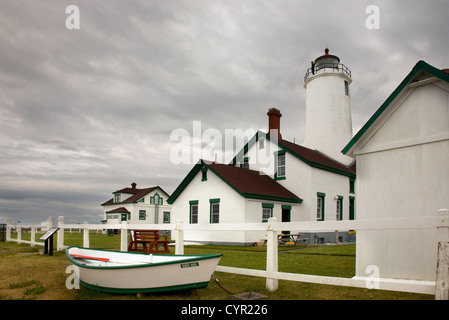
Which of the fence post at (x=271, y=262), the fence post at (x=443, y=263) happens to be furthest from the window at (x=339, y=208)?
the fence post at (x=443, y=263)

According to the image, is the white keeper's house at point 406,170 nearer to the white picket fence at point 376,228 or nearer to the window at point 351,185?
the white picket fence at point 376,228

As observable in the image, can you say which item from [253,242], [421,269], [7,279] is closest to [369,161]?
[421,269]

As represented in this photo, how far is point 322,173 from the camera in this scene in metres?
25.2

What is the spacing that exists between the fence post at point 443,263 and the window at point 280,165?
20855 mm

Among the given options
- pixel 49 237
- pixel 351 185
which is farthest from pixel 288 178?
pixel 49 237

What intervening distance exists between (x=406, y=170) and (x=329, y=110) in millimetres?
20791

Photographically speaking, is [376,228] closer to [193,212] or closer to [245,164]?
[193,212]

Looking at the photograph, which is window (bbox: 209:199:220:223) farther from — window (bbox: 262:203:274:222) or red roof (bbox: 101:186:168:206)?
red roof (bbox: 101:186:168:206)

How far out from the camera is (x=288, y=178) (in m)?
25.5

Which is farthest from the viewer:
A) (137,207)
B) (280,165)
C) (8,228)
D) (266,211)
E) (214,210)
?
(137,207)

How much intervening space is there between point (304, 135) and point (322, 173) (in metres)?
6.47

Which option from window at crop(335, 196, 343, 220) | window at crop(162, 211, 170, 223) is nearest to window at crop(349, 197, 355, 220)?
window at crop(335, 196, 343, 220)
